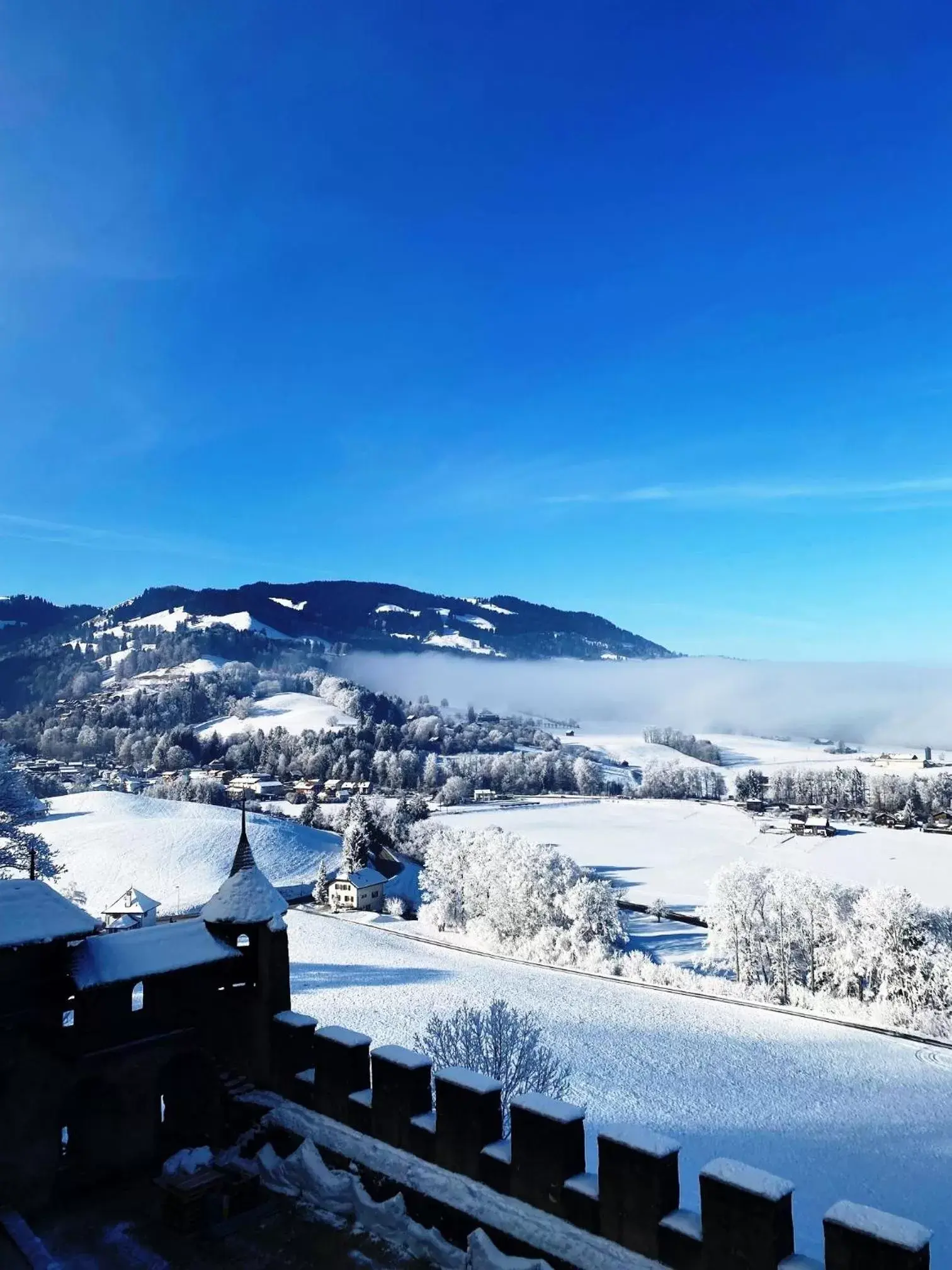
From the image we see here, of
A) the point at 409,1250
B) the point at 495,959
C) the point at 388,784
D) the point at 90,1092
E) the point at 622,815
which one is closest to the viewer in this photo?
the point at 409,1250

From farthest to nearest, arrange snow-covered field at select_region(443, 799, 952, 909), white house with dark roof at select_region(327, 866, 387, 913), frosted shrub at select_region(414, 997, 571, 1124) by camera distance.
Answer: snow-covered field at select_region(443, 799, 952, 909)
white house with dark roof at select_region(327, 866, 387, 913)
frosted shrub at select_region(414, 997, 571, 1124)

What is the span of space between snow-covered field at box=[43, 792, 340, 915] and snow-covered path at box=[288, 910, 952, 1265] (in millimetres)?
33327

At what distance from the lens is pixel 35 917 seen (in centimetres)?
889

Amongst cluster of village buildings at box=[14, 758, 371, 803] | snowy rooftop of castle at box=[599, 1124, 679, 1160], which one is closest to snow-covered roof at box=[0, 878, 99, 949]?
snowy rooftop of castle at box=[599, 1124, 679, 1160]

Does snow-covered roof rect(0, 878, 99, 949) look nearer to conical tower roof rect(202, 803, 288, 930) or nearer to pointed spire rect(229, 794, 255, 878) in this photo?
conical tower roof rect(202, 803, 288, 930)

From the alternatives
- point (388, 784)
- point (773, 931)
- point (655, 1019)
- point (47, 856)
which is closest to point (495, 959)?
point (655, 1019)

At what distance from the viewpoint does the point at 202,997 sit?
10.4m

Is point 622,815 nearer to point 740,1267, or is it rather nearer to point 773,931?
point 773,931

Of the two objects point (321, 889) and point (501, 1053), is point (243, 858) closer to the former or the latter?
point (501, 1053)

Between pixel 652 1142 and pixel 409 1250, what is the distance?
9.40 ft

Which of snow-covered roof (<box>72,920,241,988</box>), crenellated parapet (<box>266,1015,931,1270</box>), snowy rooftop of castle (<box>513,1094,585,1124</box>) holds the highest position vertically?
snow-covered roof (<box>72,920,241,988</box>)

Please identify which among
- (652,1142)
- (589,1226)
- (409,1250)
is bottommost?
(409,1250)

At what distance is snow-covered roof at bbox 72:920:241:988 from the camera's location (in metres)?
9.16

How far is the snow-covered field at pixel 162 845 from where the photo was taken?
6900 cm
